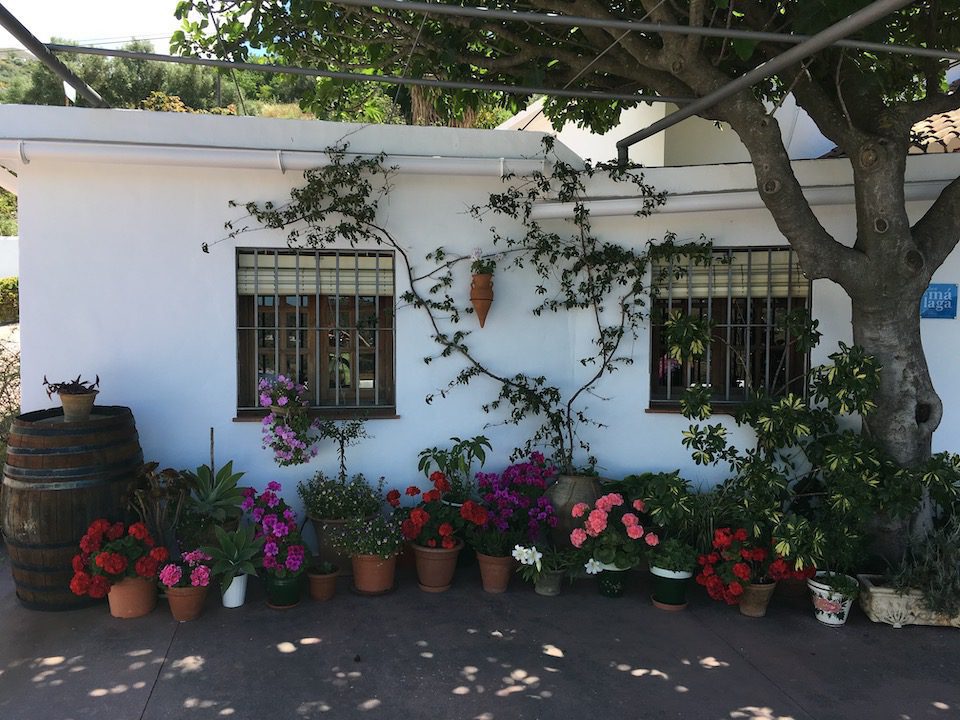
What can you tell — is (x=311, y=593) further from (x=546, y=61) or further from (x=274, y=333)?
(x=546, y=61)

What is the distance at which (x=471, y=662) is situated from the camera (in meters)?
3.78

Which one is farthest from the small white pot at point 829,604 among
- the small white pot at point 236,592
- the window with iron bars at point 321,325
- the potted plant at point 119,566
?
the potted plant at point 119,566

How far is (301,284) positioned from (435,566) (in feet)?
7.44

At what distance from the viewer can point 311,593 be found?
4566 mm

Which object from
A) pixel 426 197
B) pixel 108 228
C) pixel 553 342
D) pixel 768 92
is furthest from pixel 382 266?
pixel 768 92

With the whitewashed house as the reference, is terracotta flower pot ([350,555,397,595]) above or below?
below

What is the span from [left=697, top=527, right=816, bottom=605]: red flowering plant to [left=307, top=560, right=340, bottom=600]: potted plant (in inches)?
92.1

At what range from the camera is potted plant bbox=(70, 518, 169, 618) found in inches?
160

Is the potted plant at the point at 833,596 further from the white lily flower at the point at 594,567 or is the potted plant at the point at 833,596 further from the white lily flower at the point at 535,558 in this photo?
the white lily flower at the point at 535,558

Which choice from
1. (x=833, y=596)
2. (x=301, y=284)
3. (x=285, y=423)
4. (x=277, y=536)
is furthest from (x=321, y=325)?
(x=833, y=596)

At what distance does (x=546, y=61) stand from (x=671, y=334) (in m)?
2.66

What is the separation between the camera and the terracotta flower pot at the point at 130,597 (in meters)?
4.18

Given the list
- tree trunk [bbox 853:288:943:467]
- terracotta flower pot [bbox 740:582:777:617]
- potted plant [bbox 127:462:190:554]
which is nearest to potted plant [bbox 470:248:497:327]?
potted plant [bbox 127:462:190:554]

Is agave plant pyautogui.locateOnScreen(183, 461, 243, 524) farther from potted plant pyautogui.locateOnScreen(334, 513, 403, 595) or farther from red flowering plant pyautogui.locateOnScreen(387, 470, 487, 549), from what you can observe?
red flowering plant pyautogui.locateOnScreen(387, 470, 487, 549)
